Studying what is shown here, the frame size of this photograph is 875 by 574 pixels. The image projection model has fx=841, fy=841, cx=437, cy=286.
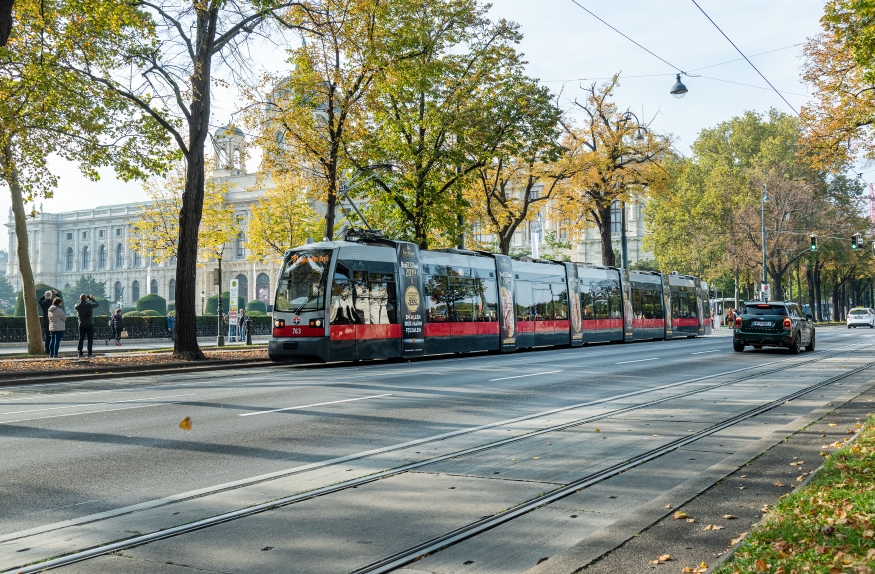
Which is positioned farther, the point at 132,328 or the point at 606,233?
the point at 132,328

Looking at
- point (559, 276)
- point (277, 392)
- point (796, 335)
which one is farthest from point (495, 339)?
point (277, 392)

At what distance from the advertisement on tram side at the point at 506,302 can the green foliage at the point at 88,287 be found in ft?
322

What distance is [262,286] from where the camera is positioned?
111m

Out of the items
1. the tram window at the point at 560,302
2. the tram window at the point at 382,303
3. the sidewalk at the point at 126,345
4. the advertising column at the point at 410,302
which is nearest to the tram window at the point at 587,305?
the tram window at the point at 560,302

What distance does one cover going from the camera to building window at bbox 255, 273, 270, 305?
110062 mm

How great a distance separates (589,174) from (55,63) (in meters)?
26.9

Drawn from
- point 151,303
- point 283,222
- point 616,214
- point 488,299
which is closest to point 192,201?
point 488,299

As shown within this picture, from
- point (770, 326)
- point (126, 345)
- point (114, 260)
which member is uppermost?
point (114, 260)

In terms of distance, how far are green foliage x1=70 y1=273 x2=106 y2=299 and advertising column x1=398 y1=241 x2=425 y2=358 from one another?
100822mm

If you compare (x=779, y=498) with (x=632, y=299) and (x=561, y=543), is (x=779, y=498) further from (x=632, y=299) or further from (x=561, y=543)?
(x=632, y=299)

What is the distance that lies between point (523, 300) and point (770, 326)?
335 inches

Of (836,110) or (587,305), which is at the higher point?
(836,110)

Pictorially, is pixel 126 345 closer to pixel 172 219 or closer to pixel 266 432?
pixel 172 219

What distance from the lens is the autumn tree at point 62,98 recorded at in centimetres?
2053
